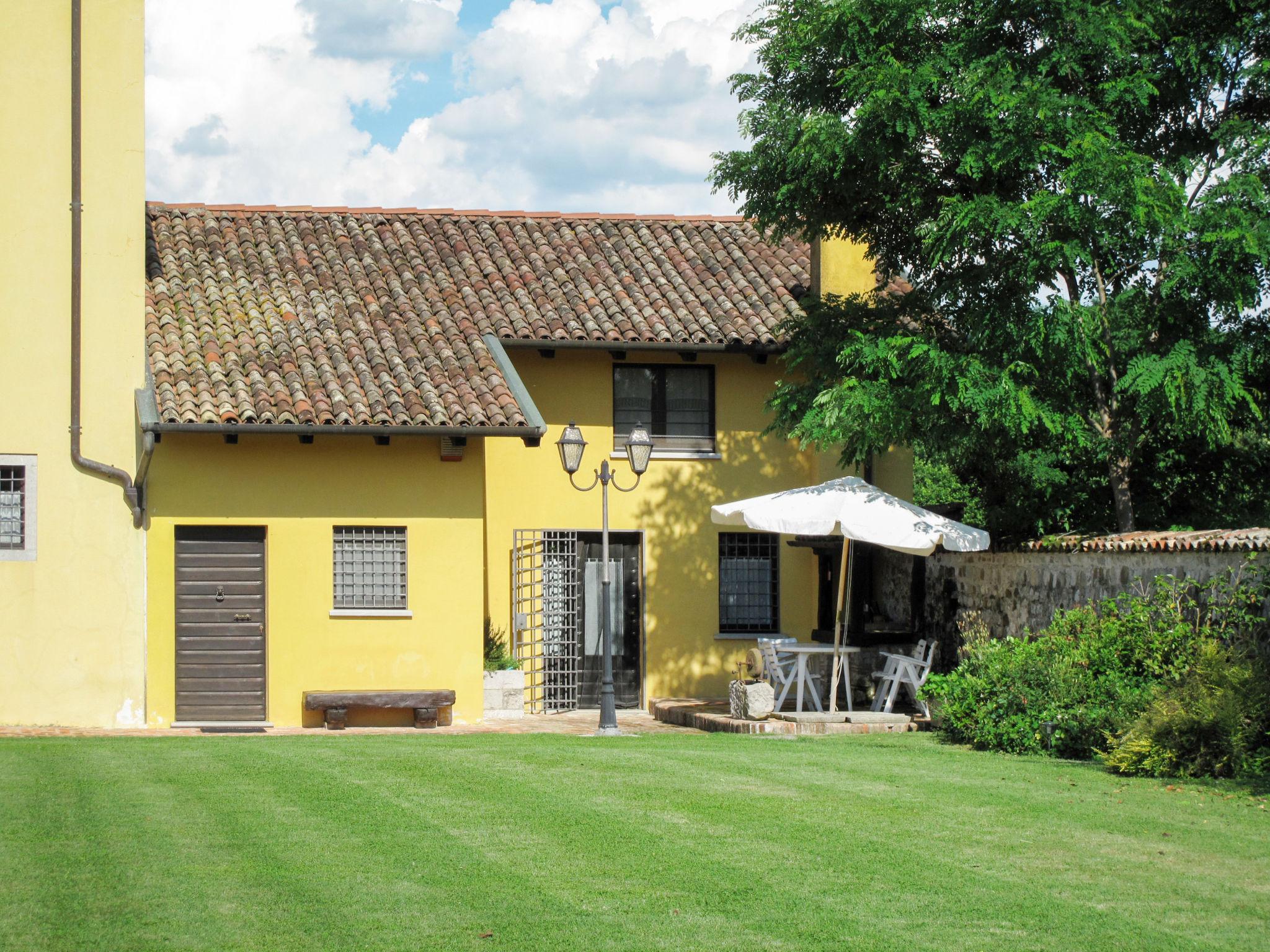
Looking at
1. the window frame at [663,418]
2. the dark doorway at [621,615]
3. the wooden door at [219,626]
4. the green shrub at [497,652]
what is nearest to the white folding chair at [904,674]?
the dark doorway at [621,615]

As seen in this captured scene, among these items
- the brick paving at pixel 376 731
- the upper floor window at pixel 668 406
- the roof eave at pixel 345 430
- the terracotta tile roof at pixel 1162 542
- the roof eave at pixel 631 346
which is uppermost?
the roof eave at pixel 631 346

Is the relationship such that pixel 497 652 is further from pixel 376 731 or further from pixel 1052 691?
pixel 1052 691

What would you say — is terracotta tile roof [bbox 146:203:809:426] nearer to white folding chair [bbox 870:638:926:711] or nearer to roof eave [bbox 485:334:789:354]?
roof eave [bbox 485:334:789:354]

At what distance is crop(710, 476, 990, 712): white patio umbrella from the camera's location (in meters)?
15.8

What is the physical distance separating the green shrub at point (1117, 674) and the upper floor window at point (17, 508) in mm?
10110

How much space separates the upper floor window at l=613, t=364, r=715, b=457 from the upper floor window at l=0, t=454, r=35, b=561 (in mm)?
7417

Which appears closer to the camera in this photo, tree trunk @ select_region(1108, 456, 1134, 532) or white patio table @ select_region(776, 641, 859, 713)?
tree trunk @ select_region(1108, 456, 1134, 532)

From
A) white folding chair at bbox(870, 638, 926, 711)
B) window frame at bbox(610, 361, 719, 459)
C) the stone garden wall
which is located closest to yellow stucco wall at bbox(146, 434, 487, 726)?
window frame at bbox(610, 361, 719, 459)

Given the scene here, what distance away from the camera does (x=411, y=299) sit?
64.8 ft

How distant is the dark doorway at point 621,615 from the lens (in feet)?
65.4

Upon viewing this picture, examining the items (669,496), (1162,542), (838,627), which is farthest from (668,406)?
(1162,542)

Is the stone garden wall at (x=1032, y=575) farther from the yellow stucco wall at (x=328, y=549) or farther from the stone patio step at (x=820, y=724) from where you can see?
the yellow stucco wall at (x=328, y=549)

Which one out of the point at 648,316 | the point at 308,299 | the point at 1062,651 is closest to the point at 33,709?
the point at 308,299

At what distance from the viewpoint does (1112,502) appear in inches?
728
